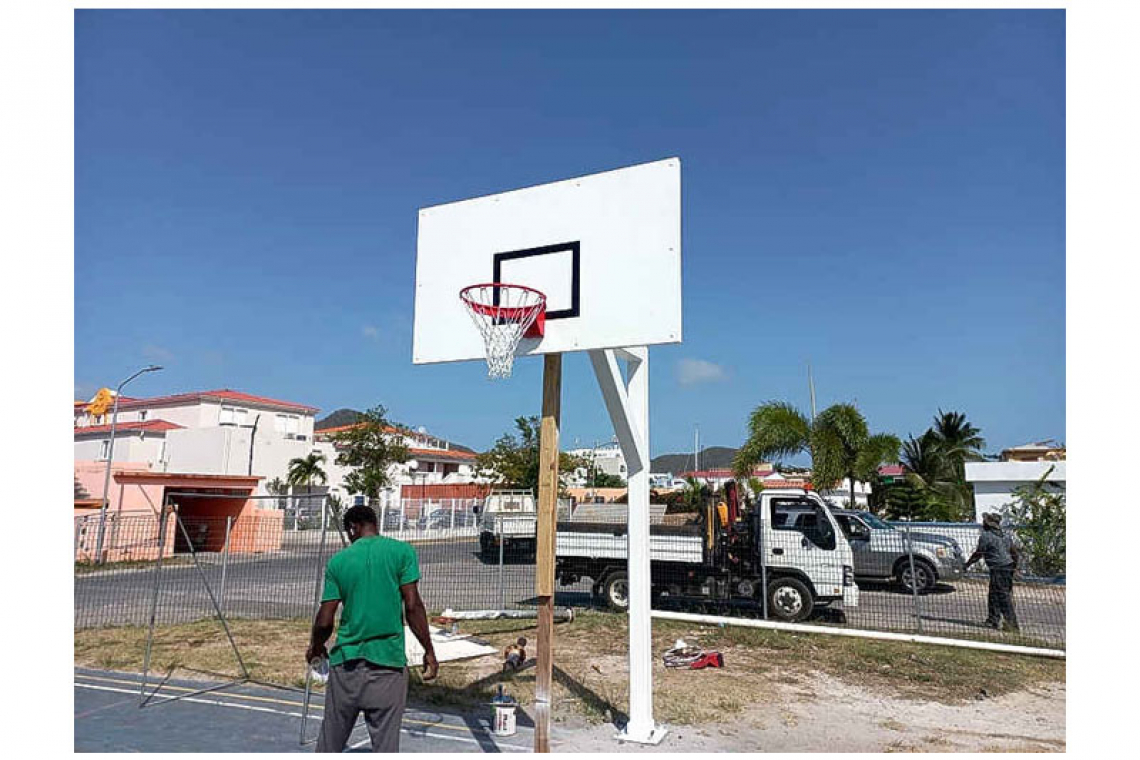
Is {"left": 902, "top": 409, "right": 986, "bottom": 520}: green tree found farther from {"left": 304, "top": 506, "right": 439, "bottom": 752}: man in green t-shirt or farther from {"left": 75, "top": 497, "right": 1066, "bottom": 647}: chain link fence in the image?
{"left": 304, "top": 506, "right": 439, "bottom": 752}: man in green t-shirt

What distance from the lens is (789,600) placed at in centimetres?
1171

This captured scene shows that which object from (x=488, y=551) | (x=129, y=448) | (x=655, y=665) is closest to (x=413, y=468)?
(x=129, y=448)

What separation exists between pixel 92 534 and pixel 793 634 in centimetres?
2108

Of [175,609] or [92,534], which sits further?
[92,534]

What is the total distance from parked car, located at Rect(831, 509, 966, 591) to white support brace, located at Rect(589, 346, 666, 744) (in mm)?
9512

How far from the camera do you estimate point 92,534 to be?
22641mm

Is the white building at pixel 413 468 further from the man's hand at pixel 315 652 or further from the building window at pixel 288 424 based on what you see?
the man's hand at pixel 315 652

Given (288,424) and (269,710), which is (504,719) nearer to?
(269,710)

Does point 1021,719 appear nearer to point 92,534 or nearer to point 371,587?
point 371,587

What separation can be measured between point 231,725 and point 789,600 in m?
8.23

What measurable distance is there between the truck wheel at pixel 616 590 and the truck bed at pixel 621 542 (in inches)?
13.2

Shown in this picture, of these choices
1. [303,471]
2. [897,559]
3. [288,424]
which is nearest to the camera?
[897,559]

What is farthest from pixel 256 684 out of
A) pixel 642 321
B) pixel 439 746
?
pixel 642 321

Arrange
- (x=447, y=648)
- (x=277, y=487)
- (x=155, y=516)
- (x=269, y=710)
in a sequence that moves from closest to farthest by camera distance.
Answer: (x=269, y=710) → (x=447, y=648) → (x=155, y=516) → (x=277, y=487)
